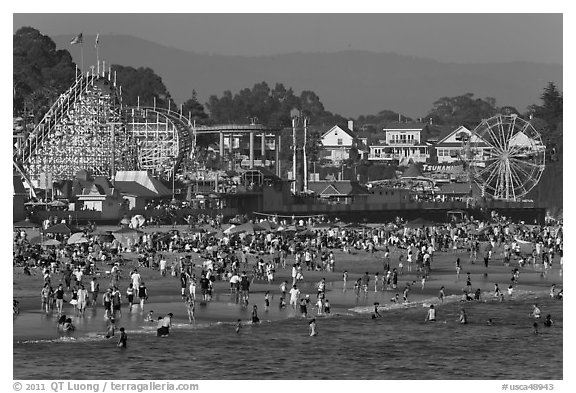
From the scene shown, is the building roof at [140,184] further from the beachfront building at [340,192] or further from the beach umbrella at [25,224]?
the beach umbrella at [25,224]

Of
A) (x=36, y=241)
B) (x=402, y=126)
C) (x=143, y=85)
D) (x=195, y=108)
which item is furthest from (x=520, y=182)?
(x=195, y=108)

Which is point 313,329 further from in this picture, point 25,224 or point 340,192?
point 340,192

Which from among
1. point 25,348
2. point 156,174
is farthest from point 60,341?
point 156,174

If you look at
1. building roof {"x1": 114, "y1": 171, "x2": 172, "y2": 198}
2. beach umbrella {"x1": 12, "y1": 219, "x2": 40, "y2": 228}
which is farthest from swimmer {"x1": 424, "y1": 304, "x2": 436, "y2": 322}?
building roof {"x1": 114, "y1": 171, "x2": 172, "y2": 198}

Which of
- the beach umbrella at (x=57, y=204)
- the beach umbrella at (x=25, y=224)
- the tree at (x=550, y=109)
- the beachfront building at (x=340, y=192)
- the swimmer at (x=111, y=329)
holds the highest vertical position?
the tree at (x=550, y=109)

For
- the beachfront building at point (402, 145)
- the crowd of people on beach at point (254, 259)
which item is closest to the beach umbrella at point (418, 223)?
the crowd of people on beach at point (254, 259)

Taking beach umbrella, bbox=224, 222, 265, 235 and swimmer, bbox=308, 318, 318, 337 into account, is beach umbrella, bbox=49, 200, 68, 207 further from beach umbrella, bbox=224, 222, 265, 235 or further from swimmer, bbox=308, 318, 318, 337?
swimmer, bbox=308, 318, 318, 337

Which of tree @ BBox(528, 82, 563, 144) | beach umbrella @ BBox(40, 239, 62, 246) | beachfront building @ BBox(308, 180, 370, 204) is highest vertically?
tree @ BBox(528, 82, 563, 144)

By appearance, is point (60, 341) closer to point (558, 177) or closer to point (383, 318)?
point (383, 318)
